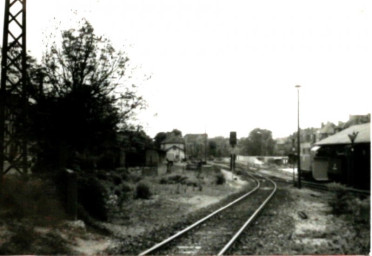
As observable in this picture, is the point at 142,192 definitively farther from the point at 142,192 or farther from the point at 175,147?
the point at 175,147

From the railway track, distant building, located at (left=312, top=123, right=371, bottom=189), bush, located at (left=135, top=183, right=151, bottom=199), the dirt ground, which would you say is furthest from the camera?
distant building, located at (left=312, top=123, right=371, bottom=189)

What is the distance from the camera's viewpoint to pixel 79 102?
13164 mm

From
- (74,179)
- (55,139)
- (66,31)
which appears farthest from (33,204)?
(66,31)

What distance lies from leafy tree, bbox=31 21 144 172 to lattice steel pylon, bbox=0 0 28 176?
0.65 metres

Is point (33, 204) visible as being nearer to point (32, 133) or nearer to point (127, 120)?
point (32, 133)

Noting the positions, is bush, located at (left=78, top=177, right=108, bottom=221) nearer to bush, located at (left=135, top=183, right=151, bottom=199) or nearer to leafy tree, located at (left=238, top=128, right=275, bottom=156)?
bush, located at (left=135, top=183, right=151, bottom=199)

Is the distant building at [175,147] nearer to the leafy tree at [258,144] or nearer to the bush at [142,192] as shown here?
the leafy tree at [258,144]

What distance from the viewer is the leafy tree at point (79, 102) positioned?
12914 mm

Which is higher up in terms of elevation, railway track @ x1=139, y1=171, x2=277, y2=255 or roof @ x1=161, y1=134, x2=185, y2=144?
roof @ x1=161, y1=134, x2=185, y2=144

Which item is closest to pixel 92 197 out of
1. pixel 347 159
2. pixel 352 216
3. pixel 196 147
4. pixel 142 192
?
pixel 142 192

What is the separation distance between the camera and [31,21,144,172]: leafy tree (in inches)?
508

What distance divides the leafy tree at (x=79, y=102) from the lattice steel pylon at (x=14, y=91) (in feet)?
2.14

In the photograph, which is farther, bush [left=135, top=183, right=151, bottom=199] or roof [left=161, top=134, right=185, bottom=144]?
roof [left=161, top=134, right=185, bottom=144]

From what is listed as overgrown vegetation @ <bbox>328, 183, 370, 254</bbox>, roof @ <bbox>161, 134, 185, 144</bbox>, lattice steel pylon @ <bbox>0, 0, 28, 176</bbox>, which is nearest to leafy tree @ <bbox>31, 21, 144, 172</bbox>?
lattice steel pylon @ <bbox>0, 0, 28, 176</bbox>
